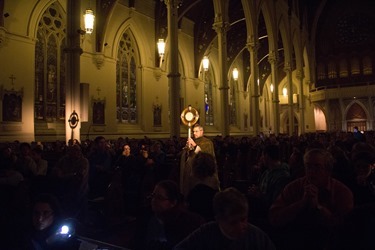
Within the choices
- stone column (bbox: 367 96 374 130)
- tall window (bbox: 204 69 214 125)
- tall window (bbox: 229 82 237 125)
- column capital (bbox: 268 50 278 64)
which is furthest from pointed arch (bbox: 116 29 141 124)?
stone column (bbox: 367 96 374 130)

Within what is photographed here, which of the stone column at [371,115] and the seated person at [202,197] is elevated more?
the stone column at [371,115]

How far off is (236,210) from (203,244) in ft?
1.05

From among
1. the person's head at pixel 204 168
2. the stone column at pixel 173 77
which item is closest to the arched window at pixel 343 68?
the stone column at pixel 173 77

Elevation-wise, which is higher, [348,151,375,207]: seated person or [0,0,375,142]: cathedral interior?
[0,0,375,142]: cathedral interior

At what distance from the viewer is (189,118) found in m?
8.47

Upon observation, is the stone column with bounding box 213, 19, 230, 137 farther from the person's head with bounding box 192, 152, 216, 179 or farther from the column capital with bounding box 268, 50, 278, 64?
the person's head with bounding box 192, 152, 216, 179

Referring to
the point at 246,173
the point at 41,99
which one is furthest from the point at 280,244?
the point at 41,99

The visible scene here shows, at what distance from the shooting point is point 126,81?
21.3 m

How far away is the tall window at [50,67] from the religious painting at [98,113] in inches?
71.3

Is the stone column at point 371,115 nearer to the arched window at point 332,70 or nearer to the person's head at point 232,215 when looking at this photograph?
the arched window at point 332,70

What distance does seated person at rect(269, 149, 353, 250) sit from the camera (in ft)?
8.52

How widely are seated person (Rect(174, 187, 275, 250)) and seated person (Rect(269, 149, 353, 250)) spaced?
0.49 m

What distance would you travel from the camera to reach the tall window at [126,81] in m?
20.8

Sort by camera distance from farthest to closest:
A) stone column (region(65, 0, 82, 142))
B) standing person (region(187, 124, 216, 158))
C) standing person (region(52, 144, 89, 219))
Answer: stone column (region(65, 0, 82, 142)) → standing person (region(187, 124, 216, 158)) → standing person (region(52, 144, 89, 219))
